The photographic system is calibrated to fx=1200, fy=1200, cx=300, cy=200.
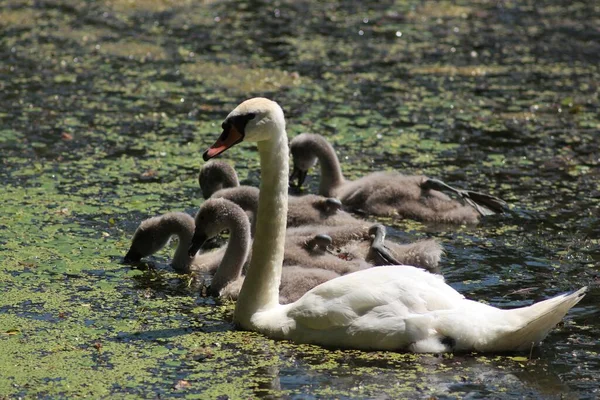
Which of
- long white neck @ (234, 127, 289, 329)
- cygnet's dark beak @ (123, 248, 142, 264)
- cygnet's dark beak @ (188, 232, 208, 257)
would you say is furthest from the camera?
cygnet's dark beak @ (123, 248, 142, 264)

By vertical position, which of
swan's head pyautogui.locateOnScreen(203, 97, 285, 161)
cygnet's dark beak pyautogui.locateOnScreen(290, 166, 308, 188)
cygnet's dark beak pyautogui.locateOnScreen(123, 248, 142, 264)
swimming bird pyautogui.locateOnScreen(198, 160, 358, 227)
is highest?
swan's head pyautogui.locateOnScreen(203, 97, 285, 161)

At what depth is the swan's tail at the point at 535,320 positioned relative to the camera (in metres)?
6.58

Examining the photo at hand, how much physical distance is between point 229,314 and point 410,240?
237cm

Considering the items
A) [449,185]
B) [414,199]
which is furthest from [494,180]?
[414,199]

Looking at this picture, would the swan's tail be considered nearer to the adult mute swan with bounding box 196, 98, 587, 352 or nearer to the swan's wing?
the adult mute swan with bounding box 196, 98, 587, 352

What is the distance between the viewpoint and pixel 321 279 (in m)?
7.93

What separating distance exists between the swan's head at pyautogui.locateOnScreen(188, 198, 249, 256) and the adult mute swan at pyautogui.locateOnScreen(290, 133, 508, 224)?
2047 mm

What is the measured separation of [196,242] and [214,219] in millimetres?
225

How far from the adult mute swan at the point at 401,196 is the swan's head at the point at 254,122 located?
10.2ft

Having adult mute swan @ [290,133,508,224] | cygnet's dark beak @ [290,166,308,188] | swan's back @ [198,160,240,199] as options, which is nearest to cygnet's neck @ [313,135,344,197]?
adult mute swan @ [290,133,508,224]

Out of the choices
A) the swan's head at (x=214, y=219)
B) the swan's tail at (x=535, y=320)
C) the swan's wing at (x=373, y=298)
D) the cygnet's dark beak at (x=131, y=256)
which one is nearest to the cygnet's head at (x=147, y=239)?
the cygnet's dark beak at (x=131, y=256)

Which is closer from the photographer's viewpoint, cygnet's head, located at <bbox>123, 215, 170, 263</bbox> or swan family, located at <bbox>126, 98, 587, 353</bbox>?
swan family, located at <bbox>126, 98, 587, 353</bbox>

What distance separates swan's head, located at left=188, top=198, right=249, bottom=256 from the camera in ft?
27.7

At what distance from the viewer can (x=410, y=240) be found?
962 cm
